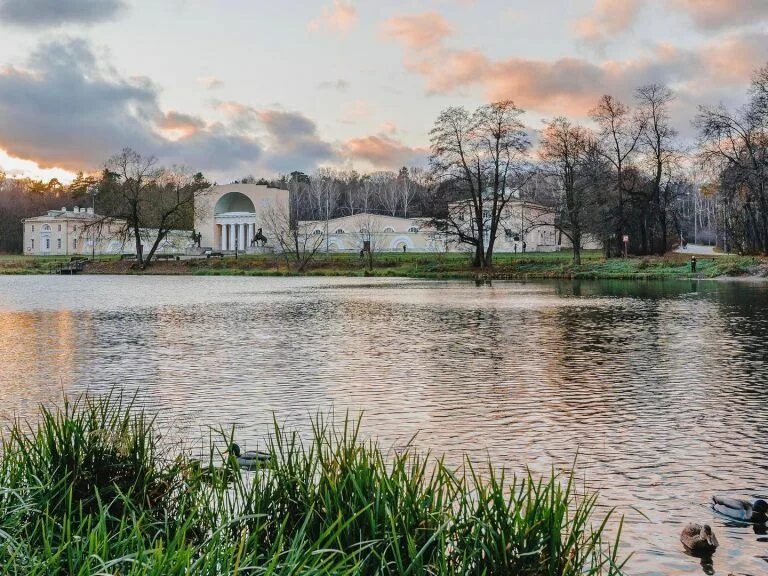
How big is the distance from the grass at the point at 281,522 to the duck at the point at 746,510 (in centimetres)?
114

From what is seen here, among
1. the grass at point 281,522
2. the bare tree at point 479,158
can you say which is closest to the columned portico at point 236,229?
the bare tree at point 479,158

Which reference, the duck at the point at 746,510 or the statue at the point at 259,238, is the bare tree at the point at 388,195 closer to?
the statue at the point at 259,238

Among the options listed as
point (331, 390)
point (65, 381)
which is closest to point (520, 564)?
point (331, 390)

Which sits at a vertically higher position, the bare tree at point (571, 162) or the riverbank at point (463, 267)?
the bare tree at point (571, 162)

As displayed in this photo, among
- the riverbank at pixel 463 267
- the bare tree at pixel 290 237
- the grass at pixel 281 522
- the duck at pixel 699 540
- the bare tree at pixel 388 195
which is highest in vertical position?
the bare tree at pixel 388 195

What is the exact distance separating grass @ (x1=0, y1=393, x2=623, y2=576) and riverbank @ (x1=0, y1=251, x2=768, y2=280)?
171 feet

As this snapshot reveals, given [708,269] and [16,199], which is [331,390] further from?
[16,199]

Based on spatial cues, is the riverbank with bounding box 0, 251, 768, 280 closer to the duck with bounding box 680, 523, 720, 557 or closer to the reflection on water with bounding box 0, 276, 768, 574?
the reflection on water with bounding box 0, 276, 768, 574

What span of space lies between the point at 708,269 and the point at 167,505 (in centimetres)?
5500

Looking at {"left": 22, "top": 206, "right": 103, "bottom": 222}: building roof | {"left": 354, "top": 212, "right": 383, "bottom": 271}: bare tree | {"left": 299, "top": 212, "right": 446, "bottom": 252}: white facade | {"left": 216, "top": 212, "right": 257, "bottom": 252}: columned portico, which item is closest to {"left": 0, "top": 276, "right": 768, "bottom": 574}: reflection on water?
{"left": 354, "top": 212, "right": 383, "bottom": 271}: bare tree

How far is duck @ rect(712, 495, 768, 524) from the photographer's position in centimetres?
723

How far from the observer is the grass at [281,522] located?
4441 millimetres

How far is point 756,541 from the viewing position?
6.92 m

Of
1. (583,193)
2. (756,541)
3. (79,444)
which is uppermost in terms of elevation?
(583,193)
